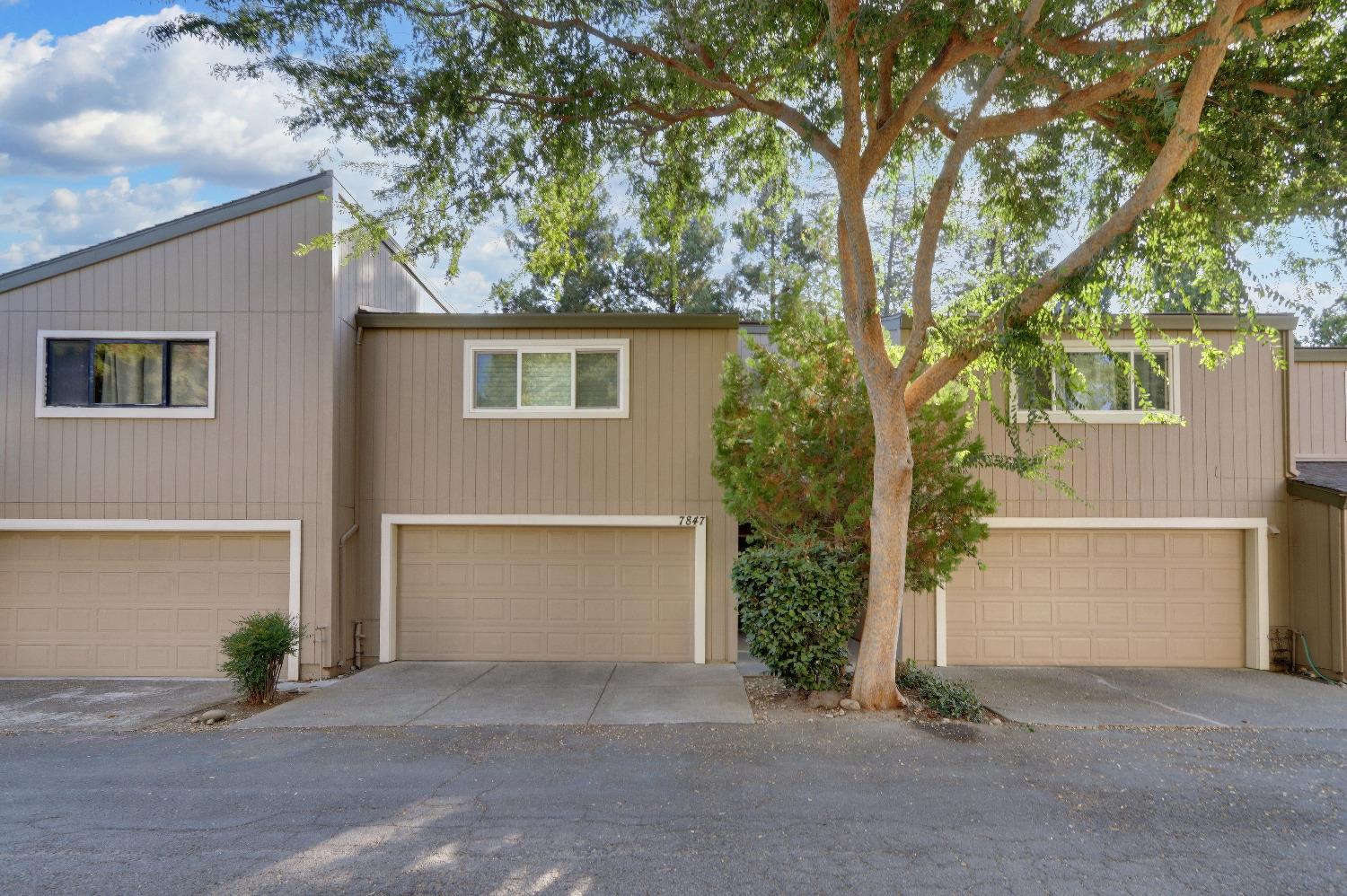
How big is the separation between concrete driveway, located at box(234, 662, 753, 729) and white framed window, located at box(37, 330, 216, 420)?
3922mm

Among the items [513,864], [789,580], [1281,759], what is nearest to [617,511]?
[789,580]

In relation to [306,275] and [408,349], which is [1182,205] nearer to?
[408,349]

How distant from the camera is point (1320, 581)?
937cm

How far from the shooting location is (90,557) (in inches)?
367

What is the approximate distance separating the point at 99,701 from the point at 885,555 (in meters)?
8.19

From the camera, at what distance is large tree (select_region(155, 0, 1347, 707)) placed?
676 cm

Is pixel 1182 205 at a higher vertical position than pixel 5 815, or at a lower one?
higher

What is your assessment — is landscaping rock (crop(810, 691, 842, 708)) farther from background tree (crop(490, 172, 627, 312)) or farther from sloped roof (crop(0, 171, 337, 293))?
sloped roof (crop(0, 171, 337, 293))

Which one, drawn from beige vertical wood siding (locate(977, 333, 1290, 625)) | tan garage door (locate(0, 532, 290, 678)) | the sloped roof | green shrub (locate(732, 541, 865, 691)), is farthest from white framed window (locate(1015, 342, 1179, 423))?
tan garage door (locate(0, 532, 290, 678))

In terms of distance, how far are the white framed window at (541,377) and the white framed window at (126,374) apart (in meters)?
3.08

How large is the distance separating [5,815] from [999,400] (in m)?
10.1

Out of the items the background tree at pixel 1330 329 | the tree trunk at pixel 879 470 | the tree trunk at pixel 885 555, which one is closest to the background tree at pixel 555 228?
the tree trunk at pixel 879 470

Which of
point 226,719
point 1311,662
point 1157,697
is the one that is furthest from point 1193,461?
point 226,719

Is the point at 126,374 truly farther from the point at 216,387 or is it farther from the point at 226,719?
the point at 226,719
